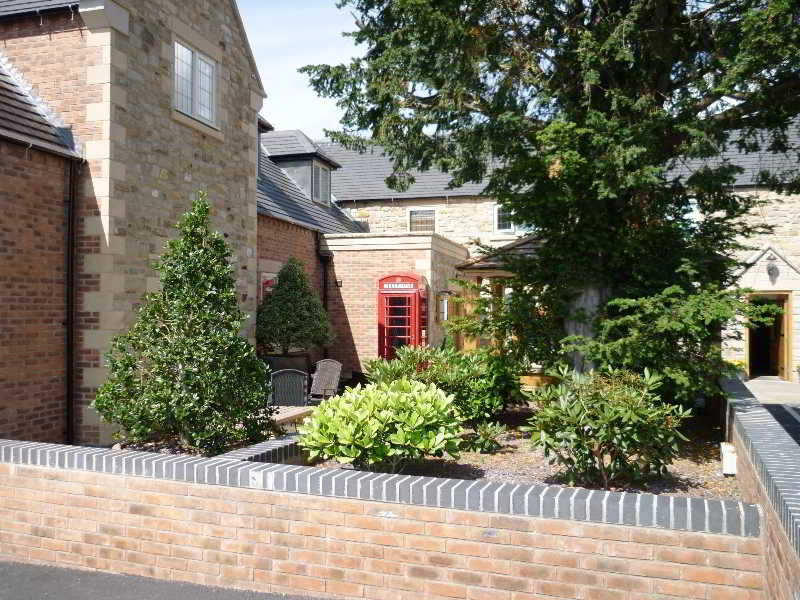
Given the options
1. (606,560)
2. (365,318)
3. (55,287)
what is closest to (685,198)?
(606,560)

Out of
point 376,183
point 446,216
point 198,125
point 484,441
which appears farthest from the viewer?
point 376,183

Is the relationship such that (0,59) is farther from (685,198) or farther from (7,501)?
(685,198)

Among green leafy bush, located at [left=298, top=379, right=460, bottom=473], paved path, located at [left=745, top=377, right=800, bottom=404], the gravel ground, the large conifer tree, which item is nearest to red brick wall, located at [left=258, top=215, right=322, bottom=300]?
the large conifer tree

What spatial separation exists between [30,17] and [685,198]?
9435 mm

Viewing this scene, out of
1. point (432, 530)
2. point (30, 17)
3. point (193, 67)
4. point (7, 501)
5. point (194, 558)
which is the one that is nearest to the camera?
point (432, 530)

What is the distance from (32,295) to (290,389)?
4.85m

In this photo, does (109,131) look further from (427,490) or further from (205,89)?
(427,490)

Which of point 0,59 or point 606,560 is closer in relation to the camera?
point 606,560

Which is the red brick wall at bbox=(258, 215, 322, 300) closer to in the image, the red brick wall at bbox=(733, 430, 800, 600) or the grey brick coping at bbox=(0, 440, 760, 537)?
the grey brick coping at bbox=(0, 440, 760, 537)

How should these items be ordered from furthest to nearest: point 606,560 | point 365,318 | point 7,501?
point 365,318, point 7,501, point 606,560

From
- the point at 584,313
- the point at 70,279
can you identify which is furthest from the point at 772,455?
the point at 70,279

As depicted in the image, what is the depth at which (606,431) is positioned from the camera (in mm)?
6090

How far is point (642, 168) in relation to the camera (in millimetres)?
7816

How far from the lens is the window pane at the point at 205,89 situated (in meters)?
11.4
